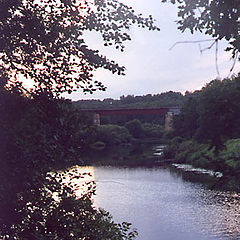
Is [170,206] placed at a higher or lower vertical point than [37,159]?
lower

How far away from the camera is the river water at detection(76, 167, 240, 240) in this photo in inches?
1072

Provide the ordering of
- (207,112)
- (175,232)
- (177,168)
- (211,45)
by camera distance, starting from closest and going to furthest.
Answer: (211,45) → (207,112) → (175,232) → (177,168)

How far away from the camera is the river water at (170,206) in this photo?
27.2 m

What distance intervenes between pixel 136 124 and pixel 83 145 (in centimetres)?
11291

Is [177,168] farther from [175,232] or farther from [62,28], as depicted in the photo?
[62,28]

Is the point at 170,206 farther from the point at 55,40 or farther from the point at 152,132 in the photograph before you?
the point at 152,132

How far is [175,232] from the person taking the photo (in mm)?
27156

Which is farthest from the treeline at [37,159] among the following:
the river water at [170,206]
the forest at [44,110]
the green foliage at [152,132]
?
the green foliage at [152,132]

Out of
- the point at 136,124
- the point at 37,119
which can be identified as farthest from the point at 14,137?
the point at 136,124

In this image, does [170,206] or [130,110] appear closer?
[170,206]

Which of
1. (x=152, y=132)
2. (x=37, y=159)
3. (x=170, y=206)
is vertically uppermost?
(x=37, y=159)

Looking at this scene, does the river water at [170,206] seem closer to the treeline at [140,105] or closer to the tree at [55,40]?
the tree at [55,40]

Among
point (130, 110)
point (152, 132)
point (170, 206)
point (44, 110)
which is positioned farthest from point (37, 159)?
point (152, 132)

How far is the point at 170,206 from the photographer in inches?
1309
